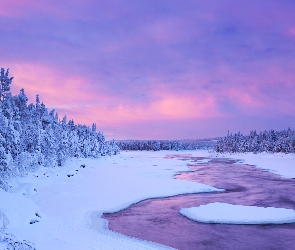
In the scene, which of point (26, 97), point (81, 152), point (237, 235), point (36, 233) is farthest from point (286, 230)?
point (81, 152)

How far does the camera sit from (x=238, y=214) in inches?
824

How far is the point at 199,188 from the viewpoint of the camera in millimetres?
32875

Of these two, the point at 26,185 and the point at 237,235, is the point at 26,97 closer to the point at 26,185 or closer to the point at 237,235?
the point at 26,185

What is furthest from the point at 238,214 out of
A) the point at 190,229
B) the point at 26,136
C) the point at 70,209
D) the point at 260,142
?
the point at 260,142

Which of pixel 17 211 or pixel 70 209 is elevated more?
pixel 17 211

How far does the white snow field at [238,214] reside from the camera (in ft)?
64.3

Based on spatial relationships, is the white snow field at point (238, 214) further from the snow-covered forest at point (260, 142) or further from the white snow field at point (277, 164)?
the snow-covered forest at point (260, 142)

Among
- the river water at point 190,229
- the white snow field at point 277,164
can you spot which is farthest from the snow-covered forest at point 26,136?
the white snow field at point 277,164

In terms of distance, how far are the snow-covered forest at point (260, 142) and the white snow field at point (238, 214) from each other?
112 m

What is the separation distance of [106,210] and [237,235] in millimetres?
9514

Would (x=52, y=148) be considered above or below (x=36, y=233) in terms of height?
above

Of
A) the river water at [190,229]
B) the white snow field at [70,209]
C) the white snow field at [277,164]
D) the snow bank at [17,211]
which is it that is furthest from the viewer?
the white snow field at [277,164]

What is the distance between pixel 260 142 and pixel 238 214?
459 feet

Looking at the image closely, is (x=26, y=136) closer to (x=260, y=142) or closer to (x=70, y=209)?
(x=70, y=209)
